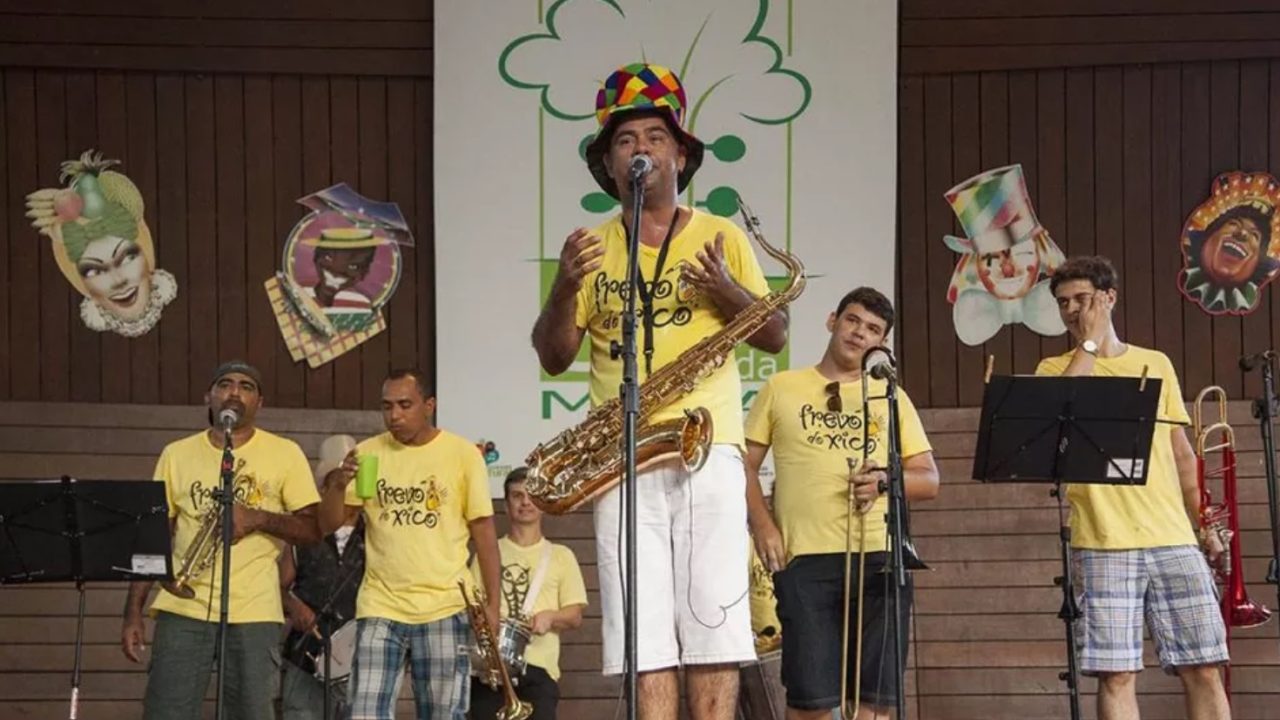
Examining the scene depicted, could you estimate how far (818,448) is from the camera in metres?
7.02

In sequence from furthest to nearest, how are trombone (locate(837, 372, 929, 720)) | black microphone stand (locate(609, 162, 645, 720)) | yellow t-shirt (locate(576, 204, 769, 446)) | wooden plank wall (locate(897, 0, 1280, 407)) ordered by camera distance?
wooden plank wall (locate(897, 0, 1280, 407))
trombone (locate(837, 372, 929, 720))
yellow t-shirt (locate(576, 204, 769, 446))
black microphone stand (locate(609, 162, 645, 720))

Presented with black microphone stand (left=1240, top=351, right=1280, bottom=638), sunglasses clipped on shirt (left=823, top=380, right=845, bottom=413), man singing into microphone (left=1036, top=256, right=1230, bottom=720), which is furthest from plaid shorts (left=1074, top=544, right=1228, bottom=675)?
sunglasses clipped on shirt (left=823, top=380, right=845, bottom=413)

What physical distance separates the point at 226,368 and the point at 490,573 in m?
1.61

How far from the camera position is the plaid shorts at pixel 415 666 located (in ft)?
26.2

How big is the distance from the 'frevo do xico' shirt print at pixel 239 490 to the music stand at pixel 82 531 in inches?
25.2

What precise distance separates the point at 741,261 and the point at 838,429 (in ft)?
5.52

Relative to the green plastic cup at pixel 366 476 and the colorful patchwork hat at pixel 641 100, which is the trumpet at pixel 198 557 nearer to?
the green plastic cup at pixel 366 476

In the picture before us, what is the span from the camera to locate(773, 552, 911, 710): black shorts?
269 inches

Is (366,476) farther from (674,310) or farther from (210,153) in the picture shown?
(210,153)

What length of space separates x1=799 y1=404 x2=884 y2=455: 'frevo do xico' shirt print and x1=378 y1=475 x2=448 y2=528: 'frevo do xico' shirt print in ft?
6.66

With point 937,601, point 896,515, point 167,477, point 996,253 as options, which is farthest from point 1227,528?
point 167,477

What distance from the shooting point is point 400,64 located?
10.5 m

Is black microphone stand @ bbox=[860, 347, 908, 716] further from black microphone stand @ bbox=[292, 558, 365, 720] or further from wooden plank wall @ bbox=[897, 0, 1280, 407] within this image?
wooden plank wall @ bbox=[897, 0, 1280, 407]

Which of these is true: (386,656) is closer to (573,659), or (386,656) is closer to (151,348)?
(573,659)
